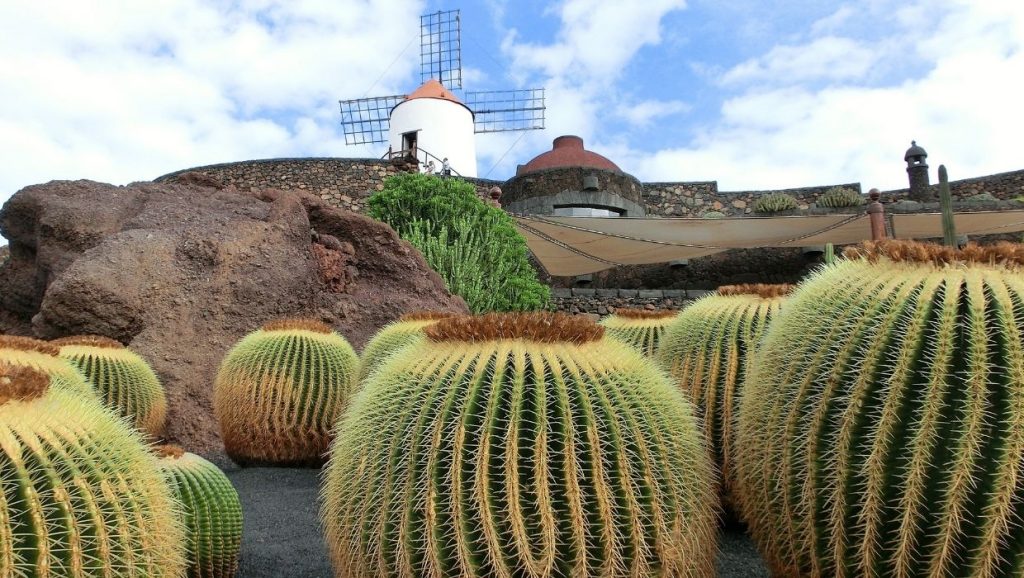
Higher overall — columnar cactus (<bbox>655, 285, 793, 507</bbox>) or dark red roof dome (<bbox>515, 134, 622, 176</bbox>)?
dark red roof dome (<bbox>515, 134, 622, 176</bbox>)

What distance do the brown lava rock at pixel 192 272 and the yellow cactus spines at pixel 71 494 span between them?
3.78 metres

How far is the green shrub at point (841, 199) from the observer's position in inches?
717

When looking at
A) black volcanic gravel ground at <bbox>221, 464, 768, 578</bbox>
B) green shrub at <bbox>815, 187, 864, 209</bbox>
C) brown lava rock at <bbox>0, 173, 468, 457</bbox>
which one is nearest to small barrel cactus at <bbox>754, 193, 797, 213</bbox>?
green shrub at <bbox>815, 187, 864, 209</bbox>

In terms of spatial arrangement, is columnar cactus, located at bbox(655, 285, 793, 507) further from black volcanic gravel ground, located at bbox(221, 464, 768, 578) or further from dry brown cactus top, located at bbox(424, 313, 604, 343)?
dry brown cactus top, located at bbox(424, 313, 604, 343)

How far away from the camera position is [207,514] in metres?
2.91

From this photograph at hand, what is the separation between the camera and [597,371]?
1.96 metres

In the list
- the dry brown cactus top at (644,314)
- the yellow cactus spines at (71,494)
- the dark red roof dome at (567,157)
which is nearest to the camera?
the yellow cactus spines at (71,494)

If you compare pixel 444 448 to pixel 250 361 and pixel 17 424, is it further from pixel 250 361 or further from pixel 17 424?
pixel 250 361

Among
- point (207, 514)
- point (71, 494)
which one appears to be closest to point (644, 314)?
point (207, 514)

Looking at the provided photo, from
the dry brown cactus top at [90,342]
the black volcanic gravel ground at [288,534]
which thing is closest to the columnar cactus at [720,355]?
the black volcanic gravel ground at [288,534]

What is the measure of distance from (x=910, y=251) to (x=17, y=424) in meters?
2.25

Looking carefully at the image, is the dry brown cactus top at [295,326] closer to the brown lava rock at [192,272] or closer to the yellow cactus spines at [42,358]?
the brown lava rock at [192,272]

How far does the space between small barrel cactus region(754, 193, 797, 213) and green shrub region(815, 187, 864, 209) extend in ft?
2.44

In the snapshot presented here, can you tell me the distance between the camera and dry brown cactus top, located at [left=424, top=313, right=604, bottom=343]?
79.2 inches
